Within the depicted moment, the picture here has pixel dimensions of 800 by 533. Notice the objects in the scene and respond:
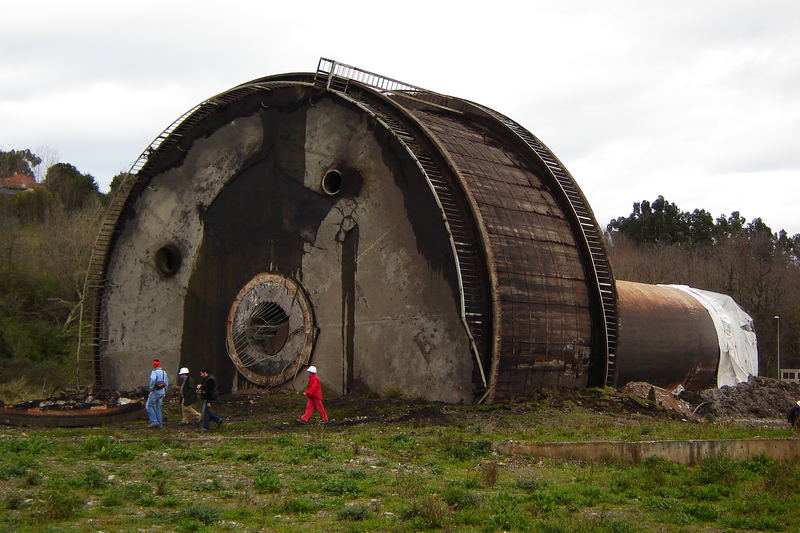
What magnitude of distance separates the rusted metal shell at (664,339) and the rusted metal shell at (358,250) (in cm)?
203

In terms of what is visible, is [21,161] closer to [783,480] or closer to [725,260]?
[725,260]

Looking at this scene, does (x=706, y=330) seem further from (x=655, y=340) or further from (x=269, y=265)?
(x=269, y=265)

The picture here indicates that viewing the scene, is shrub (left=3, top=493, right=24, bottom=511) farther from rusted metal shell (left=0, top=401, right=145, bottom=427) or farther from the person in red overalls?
rusted metal shell (left=0, top=401, right=145, bottom=427)

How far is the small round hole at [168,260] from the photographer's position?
74.4 ft

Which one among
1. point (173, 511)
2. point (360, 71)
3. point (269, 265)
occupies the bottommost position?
point (173, 511)

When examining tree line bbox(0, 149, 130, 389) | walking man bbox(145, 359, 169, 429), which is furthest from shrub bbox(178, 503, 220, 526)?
tree line bbox(0, 149, 130, 389)

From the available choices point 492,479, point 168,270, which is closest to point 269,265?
point 168,270

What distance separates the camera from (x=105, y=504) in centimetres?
967

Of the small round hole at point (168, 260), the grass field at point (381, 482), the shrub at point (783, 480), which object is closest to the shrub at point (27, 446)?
the grass field at point (381, 482)

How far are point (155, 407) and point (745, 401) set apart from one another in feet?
40.9

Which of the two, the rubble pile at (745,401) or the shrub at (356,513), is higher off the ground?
the rubble pile at (745,401)

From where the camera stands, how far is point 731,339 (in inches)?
993

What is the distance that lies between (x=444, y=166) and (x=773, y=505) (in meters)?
10.3

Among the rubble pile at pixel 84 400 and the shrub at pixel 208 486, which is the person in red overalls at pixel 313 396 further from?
the rubble pile at pixel 84 400
